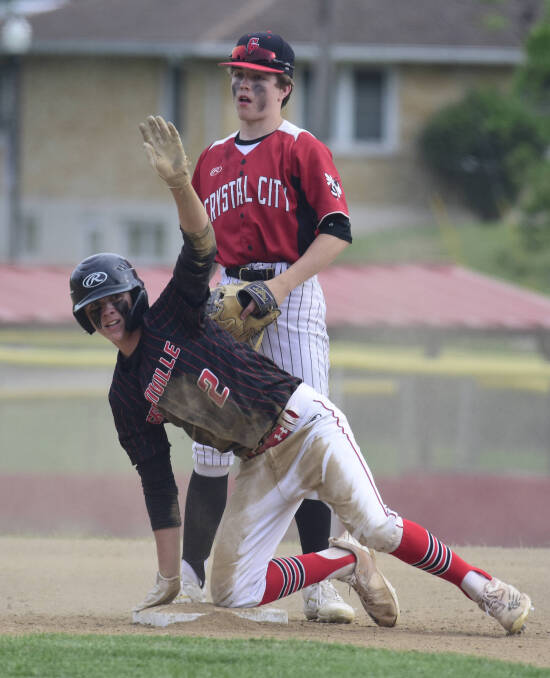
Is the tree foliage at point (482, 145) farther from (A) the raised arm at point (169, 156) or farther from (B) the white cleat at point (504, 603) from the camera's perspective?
(A) the raised arm at point (169, 156)

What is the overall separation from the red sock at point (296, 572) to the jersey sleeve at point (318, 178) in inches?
45.3

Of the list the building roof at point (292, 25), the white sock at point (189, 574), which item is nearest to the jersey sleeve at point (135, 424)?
the white sock at point (189, 574)

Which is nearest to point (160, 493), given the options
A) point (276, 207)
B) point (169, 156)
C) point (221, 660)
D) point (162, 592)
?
point (162, 592)

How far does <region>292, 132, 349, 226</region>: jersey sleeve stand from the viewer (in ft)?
13.3

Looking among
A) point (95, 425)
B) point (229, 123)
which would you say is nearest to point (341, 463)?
point (95, 425)

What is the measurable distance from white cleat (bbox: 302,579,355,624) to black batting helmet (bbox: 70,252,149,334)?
123 centimetres

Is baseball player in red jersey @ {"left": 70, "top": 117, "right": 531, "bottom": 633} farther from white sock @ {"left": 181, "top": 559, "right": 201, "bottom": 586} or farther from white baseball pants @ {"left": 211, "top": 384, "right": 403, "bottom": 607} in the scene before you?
white sock @ {"left": 181, "top": 559, "right": 201, "bottom": 586}

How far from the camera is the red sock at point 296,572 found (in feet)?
13.2

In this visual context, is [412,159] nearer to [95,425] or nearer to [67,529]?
[95,425]

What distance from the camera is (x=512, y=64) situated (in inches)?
860

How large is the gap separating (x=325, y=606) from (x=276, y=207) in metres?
1.45

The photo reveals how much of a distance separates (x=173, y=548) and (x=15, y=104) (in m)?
19.6

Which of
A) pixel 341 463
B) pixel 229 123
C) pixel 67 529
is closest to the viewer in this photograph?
pixel 341 463

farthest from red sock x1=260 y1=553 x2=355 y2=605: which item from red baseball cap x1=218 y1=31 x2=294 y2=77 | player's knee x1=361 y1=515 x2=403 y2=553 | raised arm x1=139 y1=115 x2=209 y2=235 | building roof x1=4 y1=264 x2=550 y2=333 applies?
building roof x1=4 y1=264 x2=550 y2=333
